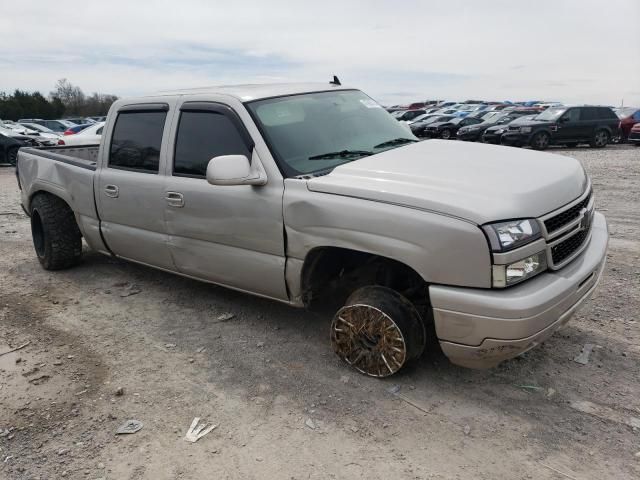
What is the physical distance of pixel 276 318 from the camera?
14.4ft

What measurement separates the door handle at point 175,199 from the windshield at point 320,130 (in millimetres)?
868

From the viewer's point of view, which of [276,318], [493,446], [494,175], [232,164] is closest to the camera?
[493,446]

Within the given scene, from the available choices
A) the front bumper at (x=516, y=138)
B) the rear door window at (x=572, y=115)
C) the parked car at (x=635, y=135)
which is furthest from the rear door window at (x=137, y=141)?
the parked car at (x=635, y=135)

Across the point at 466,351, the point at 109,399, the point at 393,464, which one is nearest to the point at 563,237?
the point at 466,351

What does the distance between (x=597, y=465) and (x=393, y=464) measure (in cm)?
96

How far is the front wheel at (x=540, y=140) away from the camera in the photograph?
18.8 metres

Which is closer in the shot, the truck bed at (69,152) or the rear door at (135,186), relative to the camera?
the rear door at (135,186)

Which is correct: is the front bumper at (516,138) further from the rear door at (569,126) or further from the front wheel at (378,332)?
the front wheel at (378,332)

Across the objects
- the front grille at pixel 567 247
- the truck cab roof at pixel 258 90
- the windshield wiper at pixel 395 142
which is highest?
the truck cab roof at pixel 258 90

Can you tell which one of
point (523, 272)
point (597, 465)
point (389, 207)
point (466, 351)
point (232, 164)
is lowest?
point (597, 465)

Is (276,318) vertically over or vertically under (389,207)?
under

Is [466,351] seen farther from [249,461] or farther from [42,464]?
[42,464]

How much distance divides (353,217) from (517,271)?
0.94m

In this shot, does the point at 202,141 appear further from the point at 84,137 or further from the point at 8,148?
the point at 8,148
